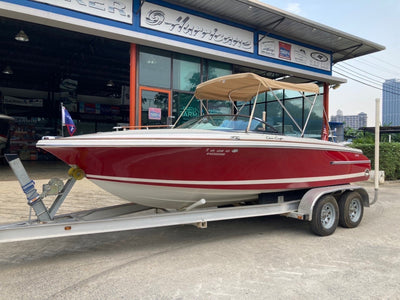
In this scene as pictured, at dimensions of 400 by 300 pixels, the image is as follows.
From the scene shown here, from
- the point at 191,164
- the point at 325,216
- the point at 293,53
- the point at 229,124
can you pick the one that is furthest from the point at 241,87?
the point at 293,53

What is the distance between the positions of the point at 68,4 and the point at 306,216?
6.83 meters

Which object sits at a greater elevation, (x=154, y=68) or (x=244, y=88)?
(x=154, y=68)

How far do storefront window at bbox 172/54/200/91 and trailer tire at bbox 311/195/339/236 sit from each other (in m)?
6.01

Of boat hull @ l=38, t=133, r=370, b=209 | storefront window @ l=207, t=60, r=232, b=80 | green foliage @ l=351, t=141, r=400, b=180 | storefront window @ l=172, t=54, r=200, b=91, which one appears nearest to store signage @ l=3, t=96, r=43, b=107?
storefront window @ l=172, t=54, r=200, b=91

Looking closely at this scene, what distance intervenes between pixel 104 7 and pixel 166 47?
1.88 meters

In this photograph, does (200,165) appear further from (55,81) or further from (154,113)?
(55,81)

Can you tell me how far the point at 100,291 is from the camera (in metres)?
2.61

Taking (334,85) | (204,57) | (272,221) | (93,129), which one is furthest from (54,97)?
(272,221)

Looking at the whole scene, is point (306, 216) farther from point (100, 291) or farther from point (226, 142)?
point (100, 291)

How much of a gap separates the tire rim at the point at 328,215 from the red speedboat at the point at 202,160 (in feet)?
1.17

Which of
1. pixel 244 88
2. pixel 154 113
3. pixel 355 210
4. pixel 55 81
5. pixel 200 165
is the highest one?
pixel 55 81

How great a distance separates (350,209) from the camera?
4.82m

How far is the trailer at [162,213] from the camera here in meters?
3.10

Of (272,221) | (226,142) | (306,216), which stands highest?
(226,142)
